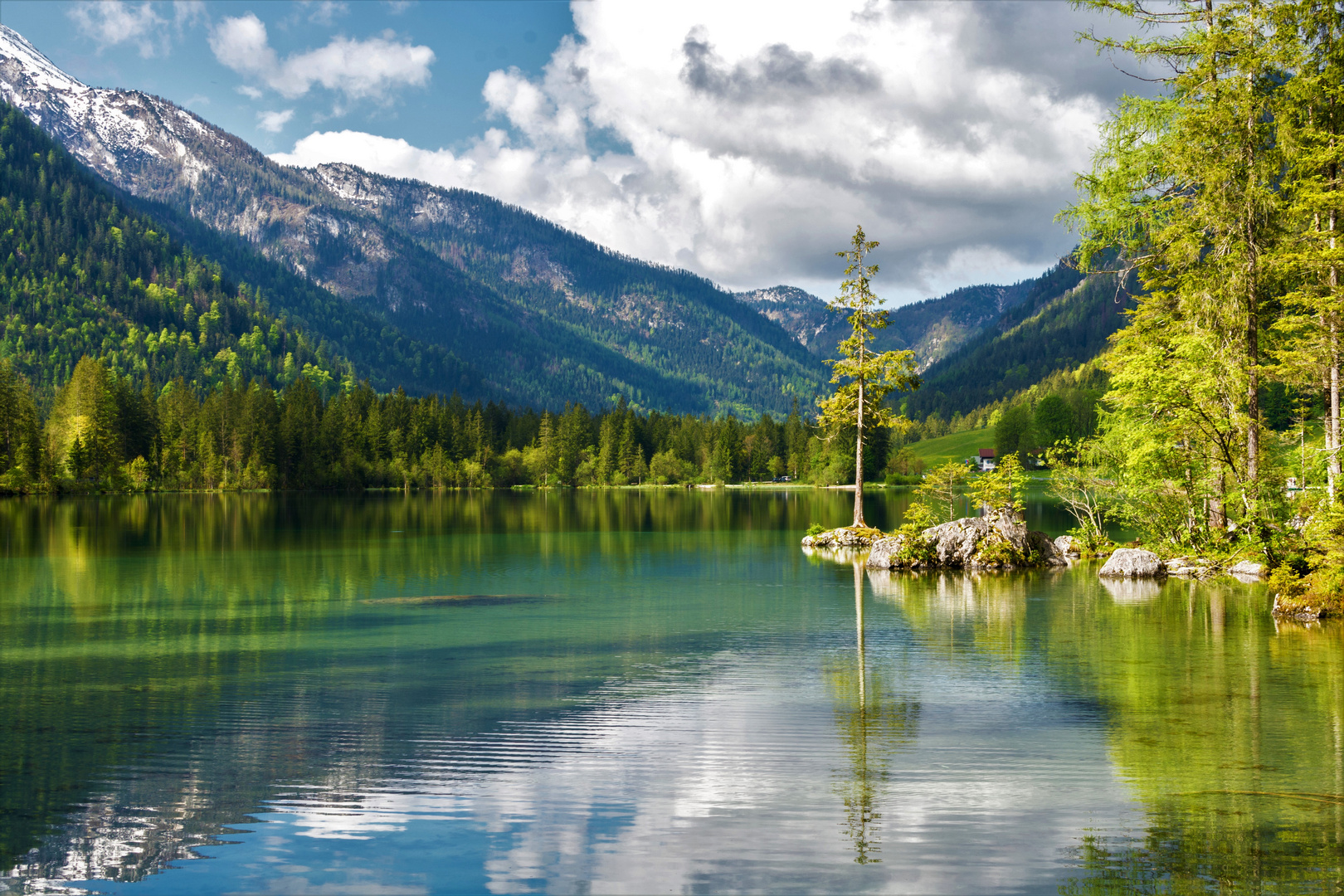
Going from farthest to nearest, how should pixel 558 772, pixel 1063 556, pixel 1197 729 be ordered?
pixel 1063 556
pixel 1197 729
pixel 558 772

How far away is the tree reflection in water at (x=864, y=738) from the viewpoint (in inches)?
455

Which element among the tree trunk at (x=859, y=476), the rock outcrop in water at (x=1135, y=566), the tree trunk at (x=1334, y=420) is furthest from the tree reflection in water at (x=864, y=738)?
the tree trunk at (x=859, y=476)

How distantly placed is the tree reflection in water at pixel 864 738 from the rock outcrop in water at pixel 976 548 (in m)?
20.1

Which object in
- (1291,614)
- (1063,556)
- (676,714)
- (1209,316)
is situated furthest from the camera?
(1063,556)

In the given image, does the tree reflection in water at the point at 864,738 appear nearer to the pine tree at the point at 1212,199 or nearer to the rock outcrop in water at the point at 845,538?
the pine tree at the point at 1212,199

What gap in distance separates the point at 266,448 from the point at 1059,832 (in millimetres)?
170589

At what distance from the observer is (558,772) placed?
13.9 meters

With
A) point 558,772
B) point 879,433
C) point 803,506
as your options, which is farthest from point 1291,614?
point 879,433

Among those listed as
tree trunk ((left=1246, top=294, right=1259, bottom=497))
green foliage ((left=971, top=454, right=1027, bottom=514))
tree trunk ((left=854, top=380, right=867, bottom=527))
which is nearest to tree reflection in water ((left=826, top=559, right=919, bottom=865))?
tree trunk ((left=1246, top=294, right=1259, bottom=497))

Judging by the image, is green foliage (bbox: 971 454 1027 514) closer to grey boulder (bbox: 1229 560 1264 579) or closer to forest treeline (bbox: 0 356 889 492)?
grey boulder (bbox: 1229 560 1264 579)

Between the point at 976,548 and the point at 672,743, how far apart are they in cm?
2976

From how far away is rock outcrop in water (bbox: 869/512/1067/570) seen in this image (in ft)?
137

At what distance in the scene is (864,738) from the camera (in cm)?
1550

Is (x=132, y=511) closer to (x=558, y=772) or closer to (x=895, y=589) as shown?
(x=895, y=589)
